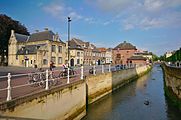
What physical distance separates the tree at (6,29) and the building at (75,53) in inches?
644

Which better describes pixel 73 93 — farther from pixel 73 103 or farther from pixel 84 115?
pixel 84 115

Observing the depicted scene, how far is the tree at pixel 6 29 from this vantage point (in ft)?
170

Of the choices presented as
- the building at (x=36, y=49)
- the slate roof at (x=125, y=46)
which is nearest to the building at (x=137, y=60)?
the slate roof at (x=125, y=46)

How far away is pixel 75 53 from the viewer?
229 feet

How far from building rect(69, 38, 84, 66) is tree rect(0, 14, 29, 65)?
1635cm

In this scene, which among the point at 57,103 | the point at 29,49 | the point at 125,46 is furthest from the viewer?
the point at 125,46

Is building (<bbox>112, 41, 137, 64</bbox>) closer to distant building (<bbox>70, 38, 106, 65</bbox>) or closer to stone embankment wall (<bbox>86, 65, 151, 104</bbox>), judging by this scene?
distant building (<bbox>70, 38, 106, 65</bbox>)

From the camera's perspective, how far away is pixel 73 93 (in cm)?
1328

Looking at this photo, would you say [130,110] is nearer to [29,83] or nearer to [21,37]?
[29,83]

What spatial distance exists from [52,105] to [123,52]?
254ft

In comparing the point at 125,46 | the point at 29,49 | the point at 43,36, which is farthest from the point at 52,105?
the point at 125,46

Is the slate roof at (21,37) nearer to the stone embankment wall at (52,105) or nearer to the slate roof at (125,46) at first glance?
the slate roof at (125,46)

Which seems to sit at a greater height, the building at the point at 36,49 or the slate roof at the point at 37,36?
the slate roof at the point at 37,36

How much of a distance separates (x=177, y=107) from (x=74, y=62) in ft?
177
